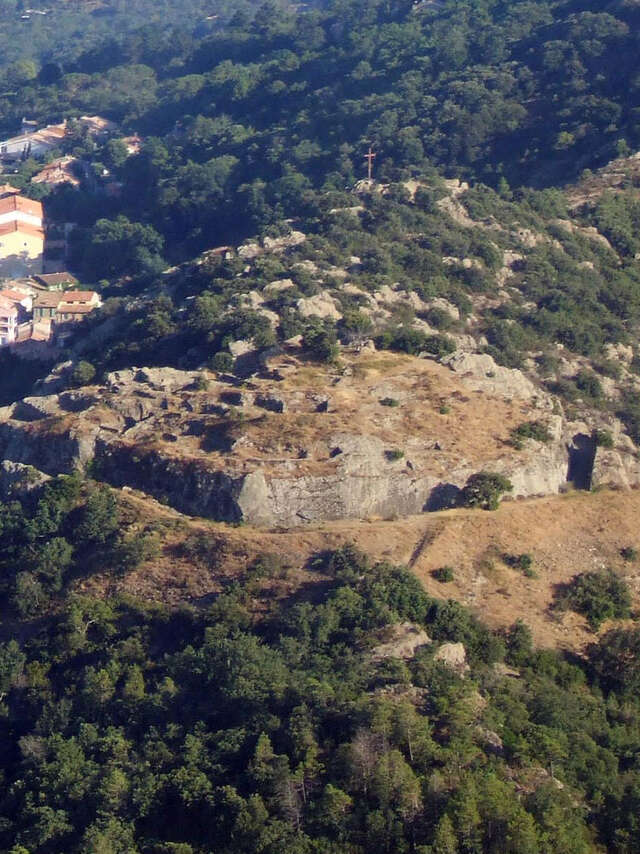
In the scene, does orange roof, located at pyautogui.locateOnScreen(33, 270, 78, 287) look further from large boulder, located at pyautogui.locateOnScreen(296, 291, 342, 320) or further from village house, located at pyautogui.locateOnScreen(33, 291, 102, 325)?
large boulder, located at pyautogui.locateOnScreen(296, 291, 342, 320)

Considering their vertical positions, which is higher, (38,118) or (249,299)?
(249,299)

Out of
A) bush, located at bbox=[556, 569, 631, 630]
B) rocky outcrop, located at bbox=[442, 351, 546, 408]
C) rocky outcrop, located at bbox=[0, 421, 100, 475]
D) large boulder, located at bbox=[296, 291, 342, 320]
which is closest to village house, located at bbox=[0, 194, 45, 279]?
large boulder, located at bbox=[296, 291, 342, 320]

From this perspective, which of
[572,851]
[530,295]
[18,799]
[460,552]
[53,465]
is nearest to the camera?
[572,851]

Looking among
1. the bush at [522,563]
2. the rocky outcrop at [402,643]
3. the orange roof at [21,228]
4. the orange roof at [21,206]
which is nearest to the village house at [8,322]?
the orange roof at [21,228]

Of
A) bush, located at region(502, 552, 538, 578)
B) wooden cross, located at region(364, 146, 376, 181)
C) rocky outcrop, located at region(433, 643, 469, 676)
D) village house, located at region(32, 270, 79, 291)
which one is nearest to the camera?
rocky outcrop, located at region(433, 643, 469, 676)

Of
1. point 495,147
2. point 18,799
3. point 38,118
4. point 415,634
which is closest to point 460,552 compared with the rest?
point 415,634

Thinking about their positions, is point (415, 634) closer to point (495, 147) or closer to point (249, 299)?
point (249, 299)

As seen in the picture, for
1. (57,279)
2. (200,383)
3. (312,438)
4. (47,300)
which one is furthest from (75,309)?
(312,438)
